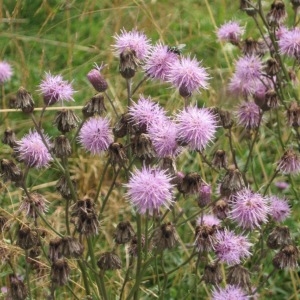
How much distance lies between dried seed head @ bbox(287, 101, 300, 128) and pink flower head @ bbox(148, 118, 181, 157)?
465 millimetres

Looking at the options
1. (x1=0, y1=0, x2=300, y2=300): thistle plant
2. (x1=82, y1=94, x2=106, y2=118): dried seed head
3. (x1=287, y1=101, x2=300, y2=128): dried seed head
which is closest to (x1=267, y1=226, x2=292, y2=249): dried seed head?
(x1=0, y1=0, x2=300, y2=300): thistle plant

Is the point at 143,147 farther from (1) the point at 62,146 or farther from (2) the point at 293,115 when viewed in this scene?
(2) the point at 293,115

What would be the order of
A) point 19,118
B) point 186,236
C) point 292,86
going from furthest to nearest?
point 19,118, point 186,236, point 292,86

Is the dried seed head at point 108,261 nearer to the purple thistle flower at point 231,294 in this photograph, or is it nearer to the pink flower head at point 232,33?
the purple thistle flower at point 231,294

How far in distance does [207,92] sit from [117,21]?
1.73 feet

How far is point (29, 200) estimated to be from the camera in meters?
1.87

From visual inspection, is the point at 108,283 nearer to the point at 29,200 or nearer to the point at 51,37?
the point at 29,200

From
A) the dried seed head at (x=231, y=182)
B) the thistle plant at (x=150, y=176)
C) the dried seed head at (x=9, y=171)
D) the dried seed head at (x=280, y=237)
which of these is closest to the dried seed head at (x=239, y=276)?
the thistle plant at (x=150, y=176)

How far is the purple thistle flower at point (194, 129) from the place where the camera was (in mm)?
1758

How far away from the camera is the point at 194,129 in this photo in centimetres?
175

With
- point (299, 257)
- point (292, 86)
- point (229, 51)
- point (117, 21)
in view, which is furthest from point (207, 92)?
point (299, 257)

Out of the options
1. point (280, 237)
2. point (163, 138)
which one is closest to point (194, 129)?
point (163, 138)

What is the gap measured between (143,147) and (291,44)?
807 mm

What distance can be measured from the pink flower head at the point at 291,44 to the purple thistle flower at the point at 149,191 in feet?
2.70
